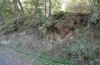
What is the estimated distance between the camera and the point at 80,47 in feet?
27.8

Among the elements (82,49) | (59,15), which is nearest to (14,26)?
(59,15)

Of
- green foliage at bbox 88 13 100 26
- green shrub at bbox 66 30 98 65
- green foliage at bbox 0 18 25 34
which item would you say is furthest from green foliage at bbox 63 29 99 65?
green foliage at bbox 0 18 25 34

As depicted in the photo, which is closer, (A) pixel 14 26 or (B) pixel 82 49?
(B) pixel 82 49

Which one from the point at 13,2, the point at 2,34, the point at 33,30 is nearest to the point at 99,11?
the point at 33,30

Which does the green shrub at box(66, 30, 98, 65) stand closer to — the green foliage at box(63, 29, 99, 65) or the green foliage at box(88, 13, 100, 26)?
the green foliage at box(63, 29, 99, 65)

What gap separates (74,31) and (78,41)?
4.40ft

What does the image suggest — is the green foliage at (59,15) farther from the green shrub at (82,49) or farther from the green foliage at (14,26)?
the green foliage at (14,26)

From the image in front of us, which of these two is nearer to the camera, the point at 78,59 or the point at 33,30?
the point at 78,59

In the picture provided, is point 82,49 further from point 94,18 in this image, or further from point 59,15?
point 59,15

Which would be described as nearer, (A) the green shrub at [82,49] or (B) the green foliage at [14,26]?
(A) the green shrub at [82,49]

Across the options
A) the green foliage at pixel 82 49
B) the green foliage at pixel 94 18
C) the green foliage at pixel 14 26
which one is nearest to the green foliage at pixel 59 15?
the green foliage at pixel 82 49

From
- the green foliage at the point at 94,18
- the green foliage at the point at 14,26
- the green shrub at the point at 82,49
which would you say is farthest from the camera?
the green foliage at the point at 14,26

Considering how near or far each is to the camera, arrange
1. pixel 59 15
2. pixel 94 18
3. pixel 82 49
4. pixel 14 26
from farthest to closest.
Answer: pixel 14 26 → pixel 59 15 → pixel 94 18 → pixel 82 49

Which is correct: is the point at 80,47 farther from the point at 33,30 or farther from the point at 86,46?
the point at 33,30
